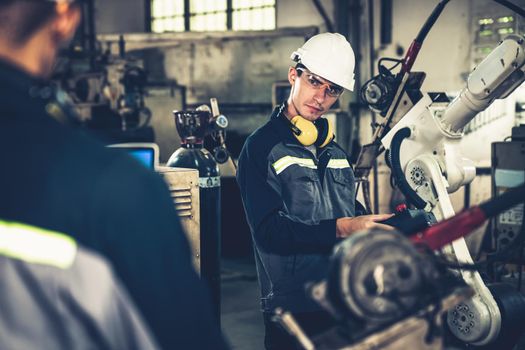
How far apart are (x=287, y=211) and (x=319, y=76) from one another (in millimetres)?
505

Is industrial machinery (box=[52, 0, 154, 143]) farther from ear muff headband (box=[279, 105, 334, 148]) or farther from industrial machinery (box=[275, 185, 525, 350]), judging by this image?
industrial machinery (box=[275, 185, 525, 350])

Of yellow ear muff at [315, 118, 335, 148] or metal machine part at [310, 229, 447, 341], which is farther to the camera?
yellow ear muff at [315, 118, 335, 148]

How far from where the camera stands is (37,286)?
30.5 inches

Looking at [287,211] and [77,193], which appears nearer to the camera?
[77,193]

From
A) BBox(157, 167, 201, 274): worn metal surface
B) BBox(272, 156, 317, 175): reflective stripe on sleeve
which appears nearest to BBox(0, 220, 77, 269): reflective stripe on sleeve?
BBox(272, 156, 317, 175): reflective stripe on sleeve

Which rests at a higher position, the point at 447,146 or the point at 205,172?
the point at 447,146

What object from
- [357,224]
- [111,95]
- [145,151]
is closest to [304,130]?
[357,224]

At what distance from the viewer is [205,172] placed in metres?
3.07

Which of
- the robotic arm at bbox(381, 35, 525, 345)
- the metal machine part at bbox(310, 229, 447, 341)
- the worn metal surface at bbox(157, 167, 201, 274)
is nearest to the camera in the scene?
the metal machine part at bbox(310, 229, 447, 341)

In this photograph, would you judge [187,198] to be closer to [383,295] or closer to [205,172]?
[205,172]

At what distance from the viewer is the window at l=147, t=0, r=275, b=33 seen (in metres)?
7.51

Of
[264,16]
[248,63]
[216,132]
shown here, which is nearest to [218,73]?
[248,63]

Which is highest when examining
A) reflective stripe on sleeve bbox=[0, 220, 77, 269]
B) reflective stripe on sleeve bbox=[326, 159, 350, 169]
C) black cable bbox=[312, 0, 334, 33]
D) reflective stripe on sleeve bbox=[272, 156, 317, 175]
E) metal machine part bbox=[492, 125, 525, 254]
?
black cable bbox=[312, 0, 334, 33]

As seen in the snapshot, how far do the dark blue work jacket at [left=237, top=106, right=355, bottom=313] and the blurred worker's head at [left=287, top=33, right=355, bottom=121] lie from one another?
0.11 m
